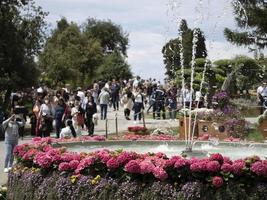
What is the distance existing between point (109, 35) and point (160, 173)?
91.3 m

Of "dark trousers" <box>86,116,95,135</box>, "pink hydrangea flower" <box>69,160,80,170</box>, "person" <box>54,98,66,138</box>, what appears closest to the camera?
"pink hydrangea flower" <box>69,160,80,170</box>

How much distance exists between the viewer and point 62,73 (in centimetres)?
5497

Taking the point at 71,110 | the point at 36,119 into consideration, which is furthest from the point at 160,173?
the point at 36,119

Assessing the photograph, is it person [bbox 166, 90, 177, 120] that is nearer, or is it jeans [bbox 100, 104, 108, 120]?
jeans [bbox 100, 104, 108, 120]

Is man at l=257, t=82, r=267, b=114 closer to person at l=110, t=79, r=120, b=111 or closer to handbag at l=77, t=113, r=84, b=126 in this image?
person at l=110, t=79, r=120, b=111

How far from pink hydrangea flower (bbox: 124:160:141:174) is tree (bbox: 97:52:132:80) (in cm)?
5999

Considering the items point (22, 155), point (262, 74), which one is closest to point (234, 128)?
point (22, 155)

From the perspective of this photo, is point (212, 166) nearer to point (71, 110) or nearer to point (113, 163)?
point (113, 163)

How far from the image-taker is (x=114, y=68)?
74.2 meters

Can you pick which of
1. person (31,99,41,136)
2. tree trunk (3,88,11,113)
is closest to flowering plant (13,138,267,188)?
person (31,99,41,136)

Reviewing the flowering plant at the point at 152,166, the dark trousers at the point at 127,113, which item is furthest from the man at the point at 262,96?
the flowering plant at the point at 152,166

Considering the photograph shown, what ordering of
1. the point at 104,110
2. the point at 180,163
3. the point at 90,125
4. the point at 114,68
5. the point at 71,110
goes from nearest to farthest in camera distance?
the point at 180,163 → the point at 71,110 → the point at 90,125 → the point at 104,110 → the point at 114,68

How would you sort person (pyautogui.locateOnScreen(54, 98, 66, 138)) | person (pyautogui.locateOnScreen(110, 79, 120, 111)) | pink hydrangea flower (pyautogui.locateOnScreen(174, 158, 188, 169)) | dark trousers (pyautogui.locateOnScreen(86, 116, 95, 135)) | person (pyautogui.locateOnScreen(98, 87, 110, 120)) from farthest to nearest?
1. person (pyautogui.locateOnScreen(110, 79, 120, 111))
2. person (pyautogui.locateOnScreen(98, 87, 110, 120))
3. dark trousers (pyautogui.locateOnScreen(86, 116, 95, 135))
4. person (pyautogui.locateOnScreen(54, 98, 66, 138))
5. pink hydrangea flower (pyautogui.locateOnScreen(174, 158, 188, 169))

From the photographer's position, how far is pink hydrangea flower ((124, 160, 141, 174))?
26.5ft
